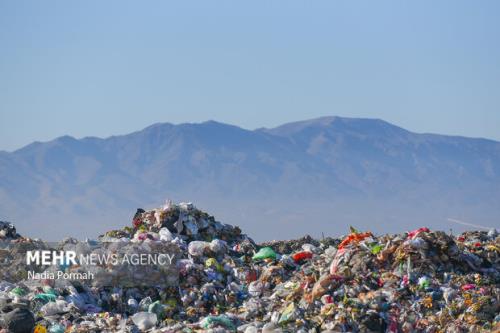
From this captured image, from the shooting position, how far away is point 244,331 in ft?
39.9

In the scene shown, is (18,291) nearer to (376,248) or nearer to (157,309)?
(157,309)

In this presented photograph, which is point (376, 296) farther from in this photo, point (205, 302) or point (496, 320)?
point (205, 302)

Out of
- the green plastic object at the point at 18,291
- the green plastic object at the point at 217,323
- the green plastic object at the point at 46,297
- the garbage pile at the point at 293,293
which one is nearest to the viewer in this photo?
the green plastic object at the point at 217,323

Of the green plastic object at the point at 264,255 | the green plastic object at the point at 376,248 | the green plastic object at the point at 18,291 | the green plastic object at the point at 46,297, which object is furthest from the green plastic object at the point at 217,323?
the green plastic object at the point at 264,255

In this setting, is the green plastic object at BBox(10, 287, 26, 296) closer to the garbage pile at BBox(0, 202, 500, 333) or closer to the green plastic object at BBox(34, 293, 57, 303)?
the garbage pile at BBox(0, 202, 500, 333)

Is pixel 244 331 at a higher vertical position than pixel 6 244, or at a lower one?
lower

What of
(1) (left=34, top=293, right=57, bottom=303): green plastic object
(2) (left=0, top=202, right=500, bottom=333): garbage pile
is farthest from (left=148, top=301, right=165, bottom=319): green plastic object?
(1) (left=34, top=293, right=57, bottom=303): green plastic object

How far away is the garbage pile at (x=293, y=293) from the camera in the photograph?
41.0 feet

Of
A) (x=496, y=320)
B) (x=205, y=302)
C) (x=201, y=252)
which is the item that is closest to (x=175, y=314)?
(x=205, y=302)

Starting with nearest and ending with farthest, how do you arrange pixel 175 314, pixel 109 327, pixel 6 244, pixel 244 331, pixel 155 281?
pixel 244 331 → pixel 109 327 → pixel 175 314 → pixel 155 281 → pixel 6 244

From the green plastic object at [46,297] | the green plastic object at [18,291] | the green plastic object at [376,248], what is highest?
the green plastic object at [376,248]

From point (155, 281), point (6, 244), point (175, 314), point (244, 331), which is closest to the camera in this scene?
point (244, 331)

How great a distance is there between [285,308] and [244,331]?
774mm

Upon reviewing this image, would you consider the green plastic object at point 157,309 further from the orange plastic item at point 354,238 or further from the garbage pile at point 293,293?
the orange plastic item at point 354,238
